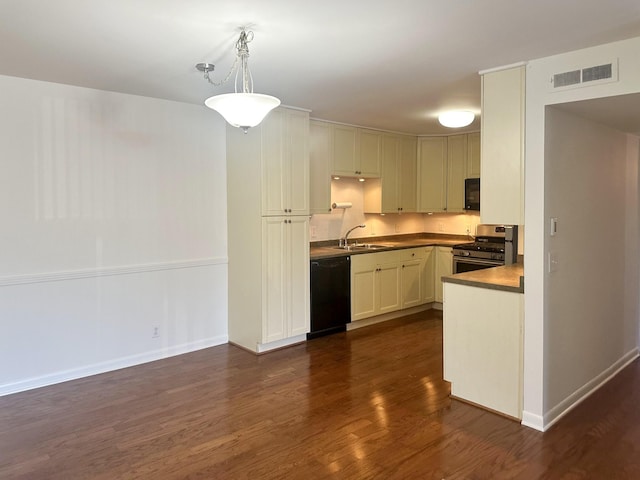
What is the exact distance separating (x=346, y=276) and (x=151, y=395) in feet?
7.98

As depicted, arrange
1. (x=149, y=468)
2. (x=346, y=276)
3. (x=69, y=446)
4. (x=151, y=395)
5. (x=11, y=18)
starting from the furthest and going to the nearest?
(x=346, y=276), (x=151, y=395), (x=69, y=446), (x=149, y=468), (x=11, y=18)

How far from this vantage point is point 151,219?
14.0 ft

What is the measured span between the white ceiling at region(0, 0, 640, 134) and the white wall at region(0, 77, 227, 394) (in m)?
0.40

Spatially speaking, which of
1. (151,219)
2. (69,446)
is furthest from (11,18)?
(69,446)

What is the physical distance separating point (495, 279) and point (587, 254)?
28.9 inches

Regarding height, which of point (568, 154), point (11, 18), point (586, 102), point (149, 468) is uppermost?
point (11, 18)

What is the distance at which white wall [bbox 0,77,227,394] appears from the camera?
357 cm

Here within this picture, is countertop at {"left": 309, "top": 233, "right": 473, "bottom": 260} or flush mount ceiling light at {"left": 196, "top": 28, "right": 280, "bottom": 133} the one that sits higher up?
flush mount ceiling light at {"left": 196, "top": 28, "right": 280, "bottom": 133}

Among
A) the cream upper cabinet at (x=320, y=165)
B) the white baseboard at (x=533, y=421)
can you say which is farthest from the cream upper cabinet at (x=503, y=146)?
the cream upper cabinet at (x=320, y=165)

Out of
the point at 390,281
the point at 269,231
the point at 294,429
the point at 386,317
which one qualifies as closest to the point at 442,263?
the point at 390,281

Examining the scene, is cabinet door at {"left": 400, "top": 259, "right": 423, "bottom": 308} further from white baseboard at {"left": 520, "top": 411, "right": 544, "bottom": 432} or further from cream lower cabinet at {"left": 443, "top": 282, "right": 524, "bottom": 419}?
white baseboard at {"left": 520, "top": 411, "right": 544, "bottom": 432}

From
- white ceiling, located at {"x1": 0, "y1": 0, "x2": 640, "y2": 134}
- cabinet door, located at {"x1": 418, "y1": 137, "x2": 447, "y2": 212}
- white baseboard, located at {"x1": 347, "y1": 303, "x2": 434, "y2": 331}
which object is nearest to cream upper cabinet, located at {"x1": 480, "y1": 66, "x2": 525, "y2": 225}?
white ceiling, located at {"x1": 0, "y1": 0, "x2": 640, "y2": 134}

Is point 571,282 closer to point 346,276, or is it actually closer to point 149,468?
point 346,276

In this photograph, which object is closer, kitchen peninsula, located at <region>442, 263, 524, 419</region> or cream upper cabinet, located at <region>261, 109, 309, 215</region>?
kitchen peninsula, located at <region>442, 263, 524, 419</region>
